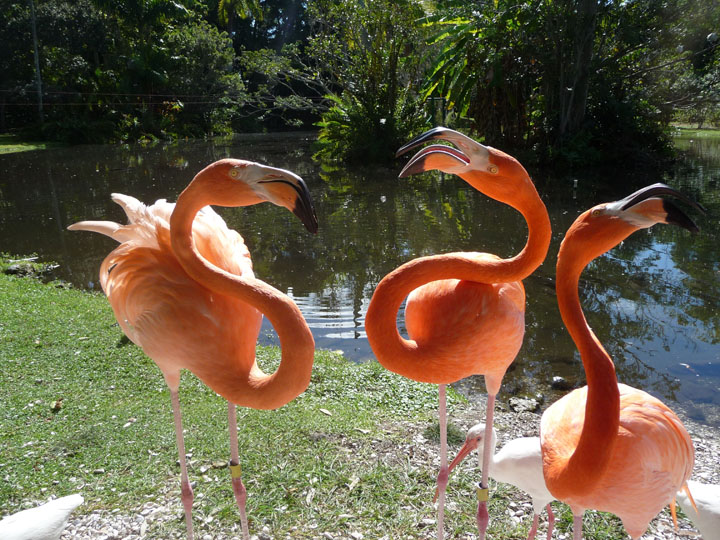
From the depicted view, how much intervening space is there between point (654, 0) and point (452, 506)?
→ 47.4ft

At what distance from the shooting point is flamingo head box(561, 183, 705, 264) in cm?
159

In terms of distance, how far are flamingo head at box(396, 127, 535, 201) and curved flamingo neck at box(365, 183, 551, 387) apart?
0.07 metres

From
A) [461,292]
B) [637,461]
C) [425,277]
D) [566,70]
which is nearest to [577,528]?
[637,461]

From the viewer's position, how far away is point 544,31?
1347 centimetres

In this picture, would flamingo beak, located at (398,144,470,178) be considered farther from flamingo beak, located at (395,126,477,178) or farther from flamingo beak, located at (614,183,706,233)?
flamingo beak, located at (614,183,706,233)

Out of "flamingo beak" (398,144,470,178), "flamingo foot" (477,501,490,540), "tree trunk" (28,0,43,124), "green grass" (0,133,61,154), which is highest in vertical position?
"tree trunk" (28,0,43,124)

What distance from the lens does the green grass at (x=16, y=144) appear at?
1906 cm

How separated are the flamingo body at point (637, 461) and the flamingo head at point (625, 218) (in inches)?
26.3

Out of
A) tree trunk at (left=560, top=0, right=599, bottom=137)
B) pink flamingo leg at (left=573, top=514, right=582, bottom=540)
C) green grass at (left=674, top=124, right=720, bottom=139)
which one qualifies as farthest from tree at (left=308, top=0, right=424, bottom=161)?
green grass at (left=674, top=124, right=720, bottom=139)

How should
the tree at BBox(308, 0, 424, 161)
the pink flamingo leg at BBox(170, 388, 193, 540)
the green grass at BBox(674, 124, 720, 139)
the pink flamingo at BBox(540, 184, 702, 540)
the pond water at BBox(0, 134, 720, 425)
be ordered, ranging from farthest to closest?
the green grass at BBox(674, 124, 720, 139), the tree at BBox(308, 0, 424, 161), the pond water at BBox(0, 134, 720, 425), the pink flamingo leg at BBox(170, 388, 193, 540), the pink flamingo at BBox(540, 184, 702, 540)

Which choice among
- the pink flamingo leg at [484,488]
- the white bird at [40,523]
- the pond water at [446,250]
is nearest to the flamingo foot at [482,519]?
the pink flamingo leg at [484,488]

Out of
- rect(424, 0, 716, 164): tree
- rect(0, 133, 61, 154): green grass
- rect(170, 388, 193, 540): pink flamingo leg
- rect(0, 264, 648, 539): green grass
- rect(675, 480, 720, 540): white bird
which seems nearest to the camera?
rect(675, 480, 720, 540): white bird

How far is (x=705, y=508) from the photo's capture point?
216cm

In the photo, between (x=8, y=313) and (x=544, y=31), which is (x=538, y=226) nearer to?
(x=8, y=313)
